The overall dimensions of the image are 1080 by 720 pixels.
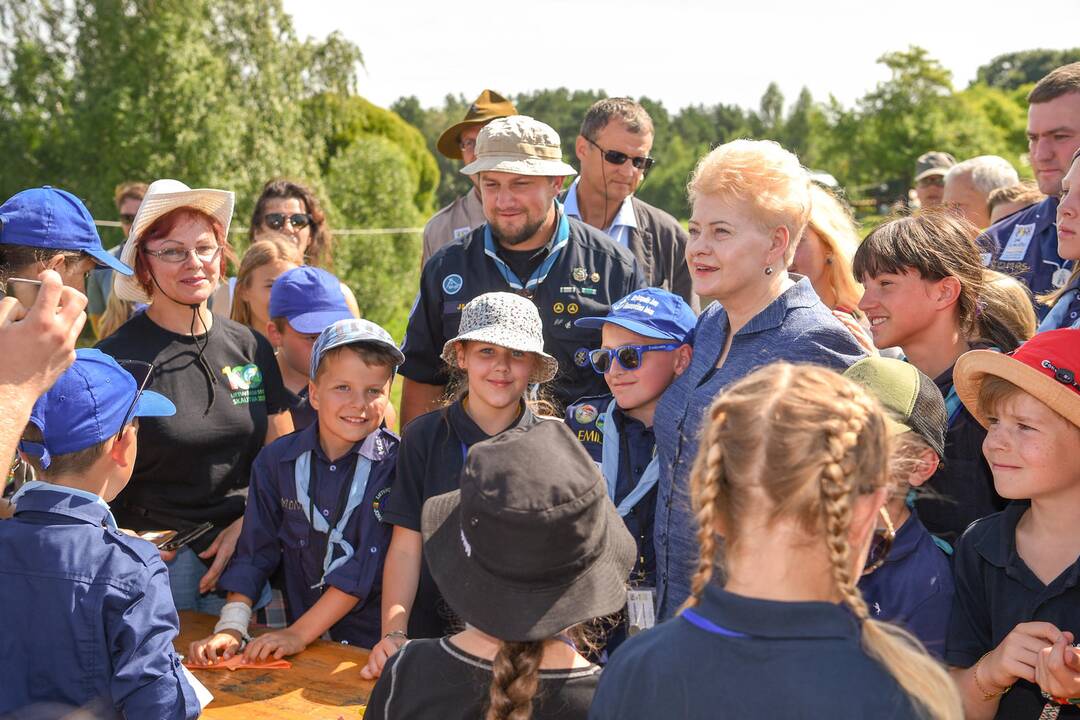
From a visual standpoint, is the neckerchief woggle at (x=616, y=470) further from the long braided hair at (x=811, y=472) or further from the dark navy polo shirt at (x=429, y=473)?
the long braided hair at (x=811, y=472)

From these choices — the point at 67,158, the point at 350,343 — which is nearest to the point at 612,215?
the point at 350,343

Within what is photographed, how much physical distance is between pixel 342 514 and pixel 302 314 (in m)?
1.30

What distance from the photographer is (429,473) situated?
3.41 metres

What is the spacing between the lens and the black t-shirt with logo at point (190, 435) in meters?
3.76

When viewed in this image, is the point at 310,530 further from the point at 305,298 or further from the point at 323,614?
the point at 305,298

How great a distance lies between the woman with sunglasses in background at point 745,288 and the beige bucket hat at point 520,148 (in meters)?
1.40

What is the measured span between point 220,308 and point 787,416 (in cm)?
496

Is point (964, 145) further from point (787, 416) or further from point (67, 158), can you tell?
point (787, 416)

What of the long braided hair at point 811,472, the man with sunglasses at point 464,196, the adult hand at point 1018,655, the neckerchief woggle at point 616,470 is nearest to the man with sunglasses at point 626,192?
the man with sunglasses at point 464,196

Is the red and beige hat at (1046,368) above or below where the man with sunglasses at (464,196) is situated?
below

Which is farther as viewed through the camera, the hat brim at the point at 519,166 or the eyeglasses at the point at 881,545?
the hat brim at the point at 519,166

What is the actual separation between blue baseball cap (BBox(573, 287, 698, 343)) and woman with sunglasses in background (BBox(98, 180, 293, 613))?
1548 millimetres

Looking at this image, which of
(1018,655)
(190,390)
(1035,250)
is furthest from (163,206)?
(1035,250)

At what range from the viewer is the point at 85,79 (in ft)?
56.9
